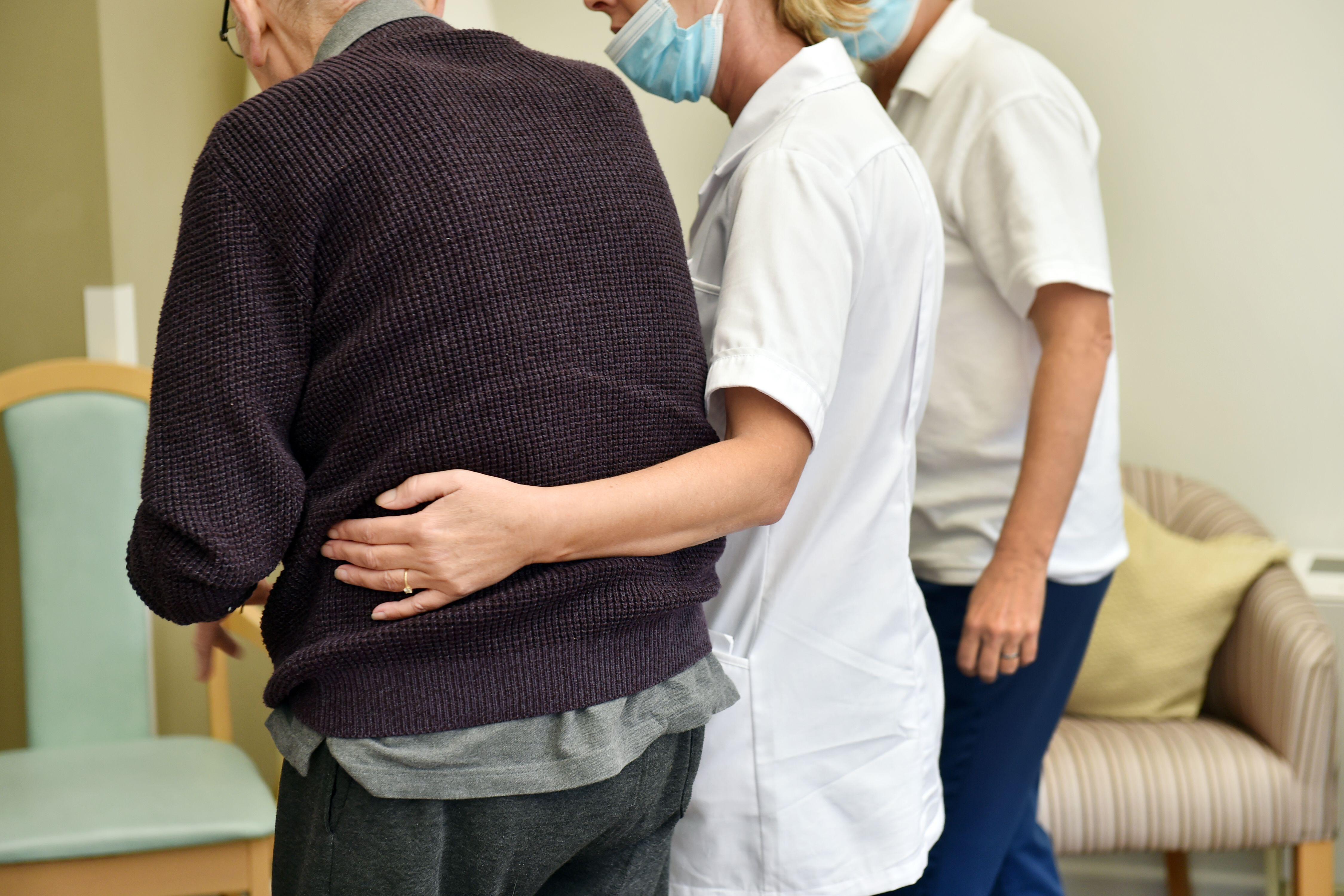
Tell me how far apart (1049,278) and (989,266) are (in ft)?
0.28

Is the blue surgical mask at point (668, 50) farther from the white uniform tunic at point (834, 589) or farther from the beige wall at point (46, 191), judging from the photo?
the beige wall at point (46, 191)

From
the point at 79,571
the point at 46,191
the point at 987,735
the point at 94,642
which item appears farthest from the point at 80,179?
the point at 987,735

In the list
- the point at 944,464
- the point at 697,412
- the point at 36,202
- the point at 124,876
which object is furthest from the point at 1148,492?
the point at 36,202

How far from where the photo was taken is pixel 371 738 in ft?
2.31

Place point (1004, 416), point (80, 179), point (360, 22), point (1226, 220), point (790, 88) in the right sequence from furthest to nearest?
point (1226, 220)
point (80, 179)
point (1004, 416)
point (790, 88)
point (360, 22)

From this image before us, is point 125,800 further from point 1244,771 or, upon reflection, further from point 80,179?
point 1244,771

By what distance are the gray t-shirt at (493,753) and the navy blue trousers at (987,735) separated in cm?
63

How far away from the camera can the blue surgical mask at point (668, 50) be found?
1006mm

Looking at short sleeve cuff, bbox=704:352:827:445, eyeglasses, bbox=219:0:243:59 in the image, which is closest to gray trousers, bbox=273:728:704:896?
short sleeve cuff, bbox=704:352:827:445

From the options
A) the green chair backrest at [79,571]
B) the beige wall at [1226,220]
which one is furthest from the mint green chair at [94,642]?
the beige wall at [1226,220]

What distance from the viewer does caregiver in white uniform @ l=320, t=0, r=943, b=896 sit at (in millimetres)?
841

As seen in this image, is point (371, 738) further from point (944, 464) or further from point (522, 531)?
point (944, 464)

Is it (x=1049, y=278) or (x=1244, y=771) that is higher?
(x=1049, y=278)

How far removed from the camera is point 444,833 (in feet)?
2.35
